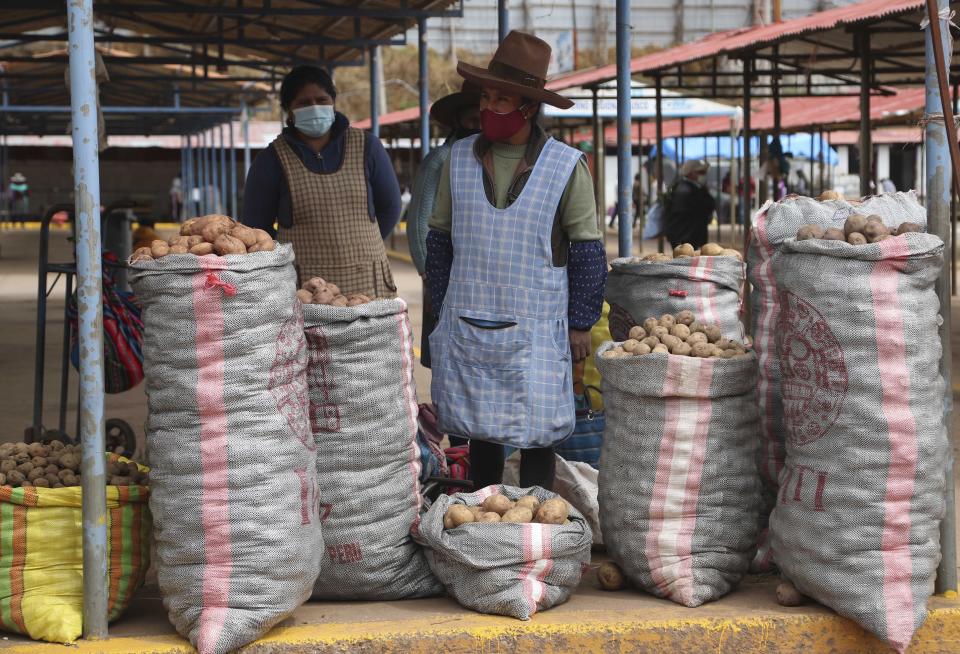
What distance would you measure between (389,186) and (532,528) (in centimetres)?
217

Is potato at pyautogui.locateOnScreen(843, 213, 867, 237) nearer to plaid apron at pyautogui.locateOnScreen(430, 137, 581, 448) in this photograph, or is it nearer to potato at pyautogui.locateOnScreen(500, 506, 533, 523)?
plaid apron at pyautogui.locateOnScreen(430, 137, 581, 448)

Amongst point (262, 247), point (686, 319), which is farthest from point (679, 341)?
point (262, 247)

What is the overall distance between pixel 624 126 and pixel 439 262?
1.59m

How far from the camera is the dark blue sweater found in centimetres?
538

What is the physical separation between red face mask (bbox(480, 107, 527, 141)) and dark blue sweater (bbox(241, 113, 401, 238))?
112 centimetres

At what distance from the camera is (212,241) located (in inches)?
146

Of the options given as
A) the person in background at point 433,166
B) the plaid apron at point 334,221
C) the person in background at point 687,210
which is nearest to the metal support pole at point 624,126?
the person in background at point 433,166

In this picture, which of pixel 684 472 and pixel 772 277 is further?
pixel 772 277

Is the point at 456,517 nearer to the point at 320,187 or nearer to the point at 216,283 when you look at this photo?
the point at 216,283

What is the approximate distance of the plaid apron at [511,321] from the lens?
4242mm

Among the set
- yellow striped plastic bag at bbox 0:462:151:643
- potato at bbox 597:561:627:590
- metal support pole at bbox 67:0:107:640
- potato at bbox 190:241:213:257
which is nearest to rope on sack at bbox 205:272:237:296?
potato at bbox 190:241:213:257

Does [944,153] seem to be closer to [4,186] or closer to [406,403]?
[406,403]

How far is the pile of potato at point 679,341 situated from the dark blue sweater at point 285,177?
1572mm

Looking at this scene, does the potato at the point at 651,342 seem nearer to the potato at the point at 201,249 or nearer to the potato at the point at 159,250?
the potato at the point at 201,249
